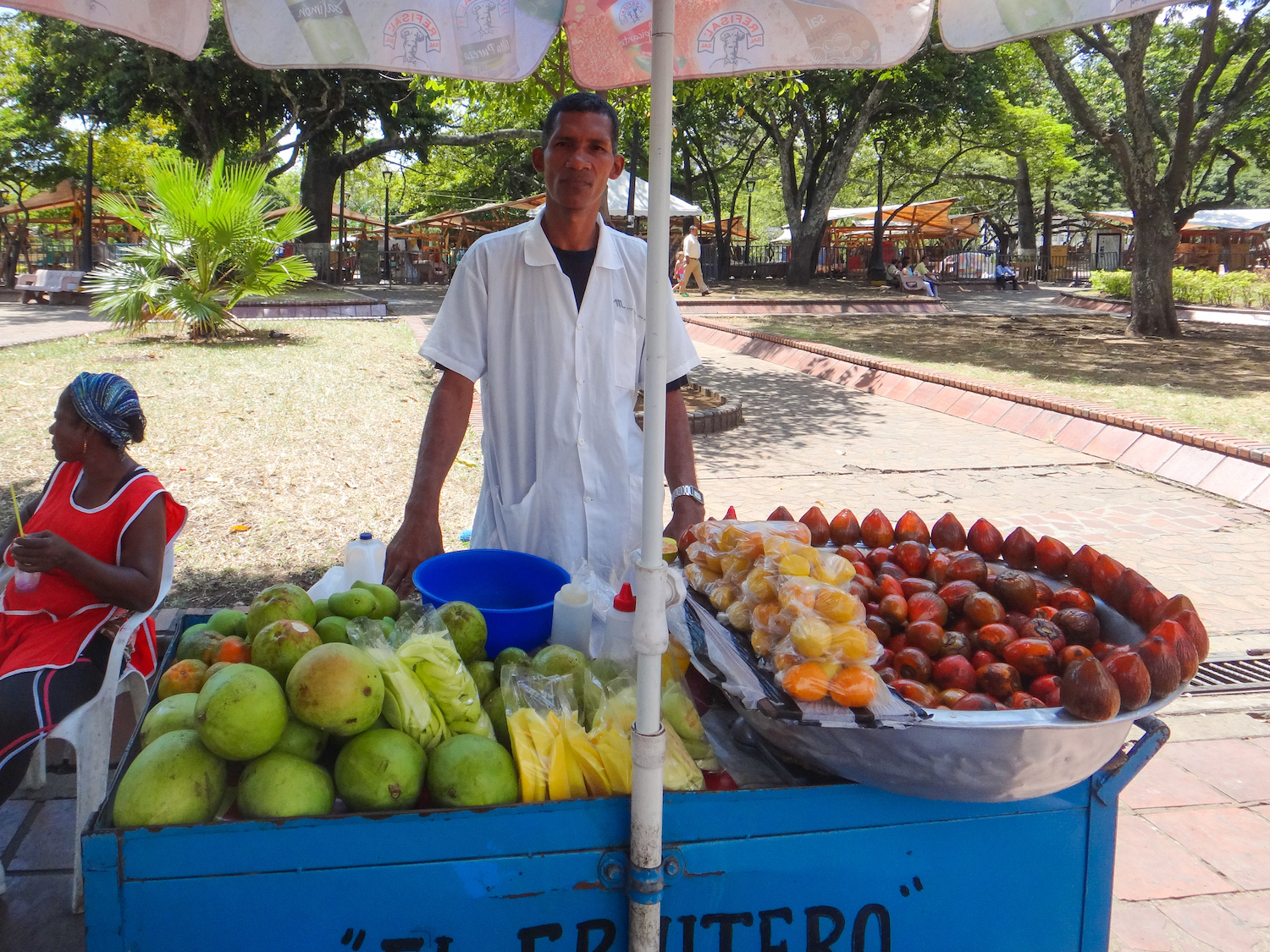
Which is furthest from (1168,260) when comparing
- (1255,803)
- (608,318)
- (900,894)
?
(900,894)

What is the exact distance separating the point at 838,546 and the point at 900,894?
0.92 meters

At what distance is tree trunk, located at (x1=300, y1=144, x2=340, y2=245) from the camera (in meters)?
25.8

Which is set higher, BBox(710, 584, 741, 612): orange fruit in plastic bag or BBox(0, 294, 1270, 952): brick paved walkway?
BBox(710, 584, 741, 612): orange fruit in plastic bag

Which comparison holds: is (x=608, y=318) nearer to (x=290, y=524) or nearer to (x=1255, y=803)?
(x=1255, y=803)

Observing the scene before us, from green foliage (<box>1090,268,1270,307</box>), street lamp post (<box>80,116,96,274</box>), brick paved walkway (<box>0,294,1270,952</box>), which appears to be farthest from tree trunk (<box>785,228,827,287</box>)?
street lamp post (<box>80,116,96,274</box>)

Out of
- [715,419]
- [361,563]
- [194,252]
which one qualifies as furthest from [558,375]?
[194,252]

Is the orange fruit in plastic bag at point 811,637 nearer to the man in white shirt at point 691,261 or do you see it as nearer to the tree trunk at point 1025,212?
the man in white shirt at point 691,261

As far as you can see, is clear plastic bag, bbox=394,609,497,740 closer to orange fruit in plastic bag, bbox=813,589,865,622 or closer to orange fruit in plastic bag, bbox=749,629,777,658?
orange fruit in plastic bag, bbox=749,629,777,658

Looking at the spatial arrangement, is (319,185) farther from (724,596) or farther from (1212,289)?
(724,596)

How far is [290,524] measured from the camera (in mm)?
5523

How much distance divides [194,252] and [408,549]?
478 inches

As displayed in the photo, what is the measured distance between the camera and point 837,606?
1677mm

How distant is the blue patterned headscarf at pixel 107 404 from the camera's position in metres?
2.61

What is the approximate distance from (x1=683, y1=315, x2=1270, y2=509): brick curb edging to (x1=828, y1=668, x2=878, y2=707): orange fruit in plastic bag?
20.2ft
